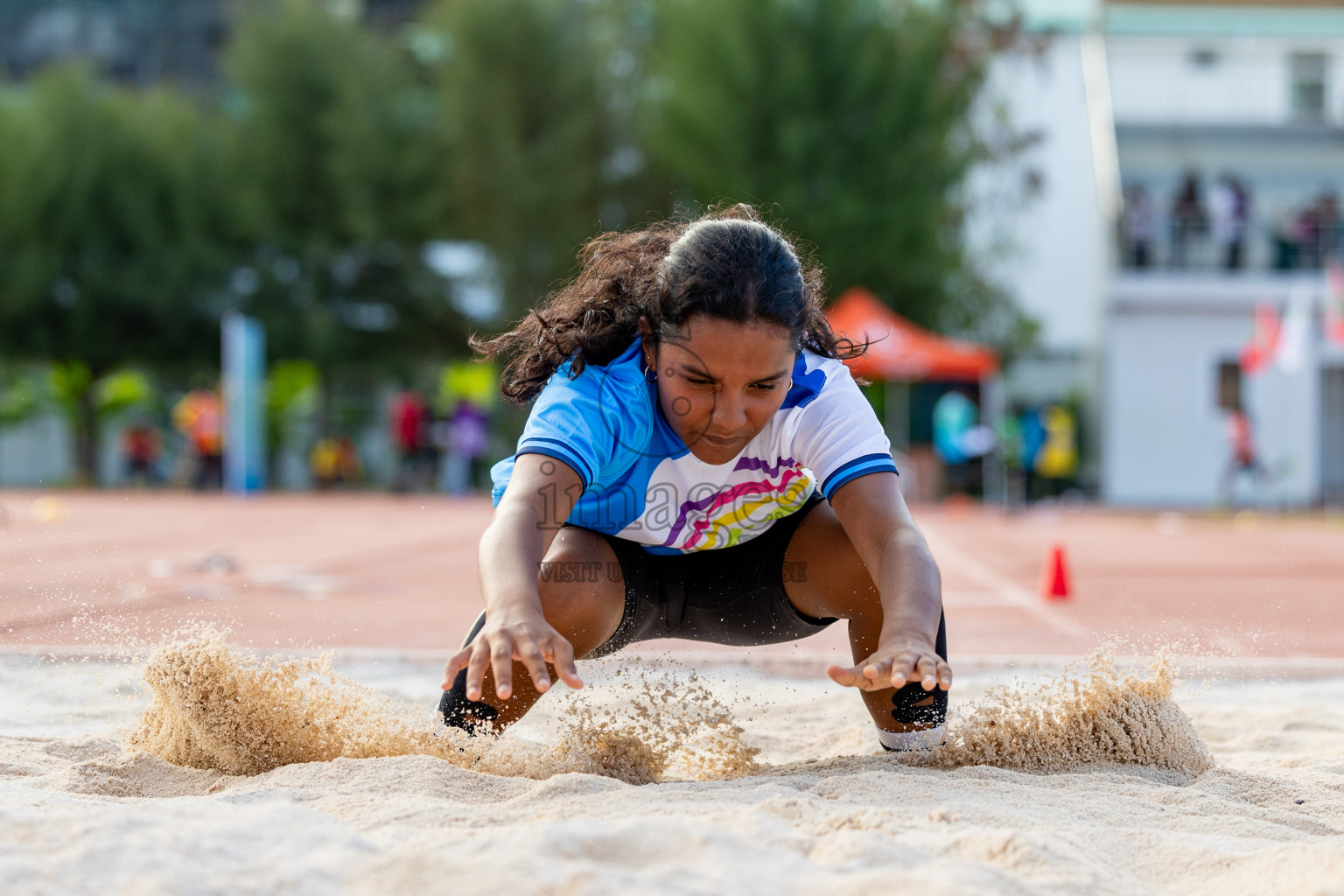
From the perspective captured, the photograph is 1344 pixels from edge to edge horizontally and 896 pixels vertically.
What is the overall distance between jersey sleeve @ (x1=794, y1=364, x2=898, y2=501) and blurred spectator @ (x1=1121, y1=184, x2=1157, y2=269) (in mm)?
19575

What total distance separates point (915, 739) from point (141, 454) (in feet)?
68.5

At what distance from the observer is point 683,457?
267 cm

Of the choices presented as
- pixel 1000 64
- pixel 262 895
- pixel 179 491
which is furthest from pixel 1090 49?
pixel 262 895

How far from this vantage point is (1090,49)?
22.7 meters

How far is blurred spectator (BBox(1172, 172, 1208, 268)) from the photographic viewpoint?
20.7 m

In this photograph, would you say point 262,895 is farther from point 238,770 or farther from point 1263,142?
point 1263,142

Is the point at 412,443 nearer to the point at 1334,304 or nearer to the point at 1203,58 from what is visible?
the point at 1334,304

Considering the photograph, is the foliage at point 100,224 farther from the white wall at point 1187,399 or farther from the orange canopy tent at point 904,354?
the white wall at point 1187,399

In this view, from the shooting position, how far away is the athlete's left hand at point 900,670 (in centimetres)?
210

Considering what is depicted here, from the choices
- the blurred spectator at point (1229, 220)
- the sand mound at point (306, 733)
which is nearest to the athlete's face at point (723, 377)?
the sand mound at point (306, 733)

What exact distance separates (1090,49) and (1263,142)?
346 centimetres

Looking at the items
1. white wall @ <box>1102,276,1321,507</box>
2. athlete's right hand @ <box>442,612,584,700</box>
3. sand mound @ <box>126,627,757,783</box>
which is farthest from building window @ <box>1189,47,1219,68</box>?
athlete's right hand @ <box>442,612,584,700</box>

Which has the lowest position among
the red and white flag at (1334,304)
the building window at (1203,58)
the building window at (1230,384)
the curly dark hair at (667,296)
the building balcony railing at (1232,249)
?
the curly dark hair at (667,296)

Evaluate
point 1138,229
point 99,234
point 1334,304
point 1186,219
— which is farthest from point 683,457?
point 99,234
